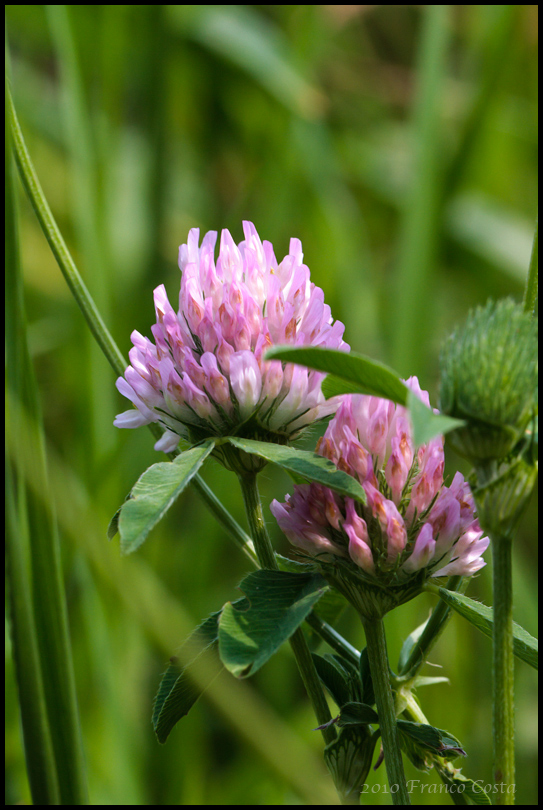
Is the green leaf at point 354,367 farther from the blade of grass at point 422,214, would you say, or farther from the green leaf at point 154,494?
the blade of grass at point 422,214

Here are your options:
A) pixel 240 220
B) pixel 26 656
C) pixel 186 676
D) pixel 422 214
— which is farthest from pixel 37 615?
pixel 240 220

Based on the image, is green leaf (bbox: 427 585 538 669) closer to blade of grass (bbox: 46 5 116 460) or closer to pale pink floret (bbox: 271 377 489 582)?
pale pink floret (bbox: 271 377 489 582)

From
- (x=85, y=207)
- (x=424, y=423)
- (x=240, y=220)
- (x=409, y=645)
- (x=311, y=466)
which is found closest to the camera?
(x=424, y=423)

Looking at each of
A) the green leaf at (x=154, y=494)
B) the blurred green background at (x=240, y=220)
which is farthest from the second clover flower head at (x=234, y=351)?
the blurred green background at (x=240, y=220)

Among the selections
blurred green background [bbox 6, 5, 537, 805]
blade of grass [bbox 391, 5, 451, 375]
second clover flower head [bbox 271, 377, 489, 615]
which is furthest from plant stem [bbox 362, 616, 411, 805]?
blade of grass [bbox 391, 5, 451, 375]

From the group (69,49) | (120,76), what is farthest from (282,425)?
(120,76)

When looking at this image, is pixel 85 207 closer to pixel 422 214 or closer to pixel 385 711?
pixel 422 214

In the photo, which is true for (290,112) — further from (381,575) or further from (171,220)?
(381,575)
